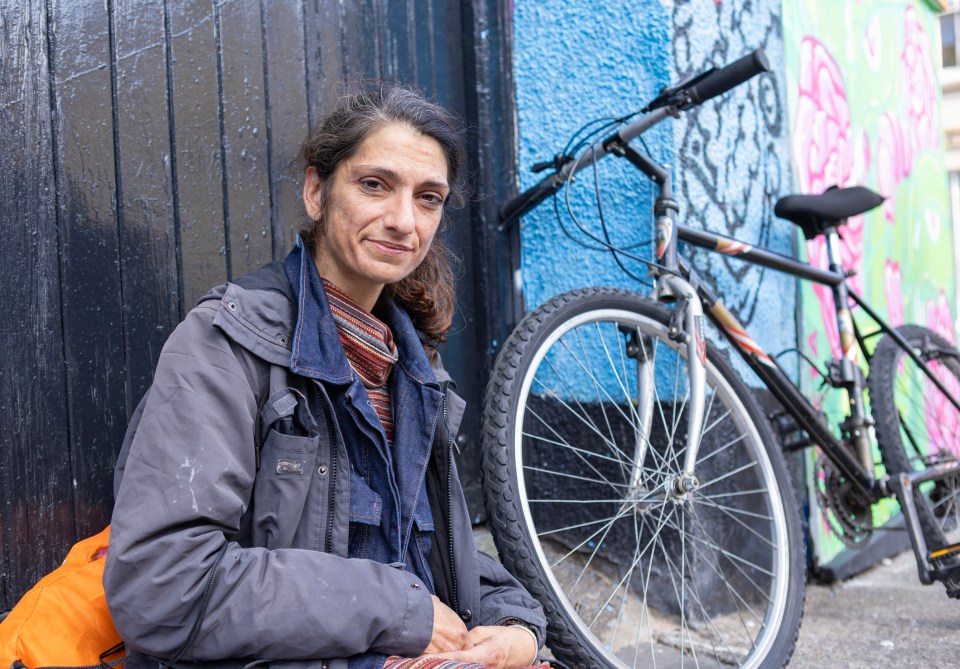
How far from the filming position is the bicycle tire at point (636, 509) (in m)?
1.84

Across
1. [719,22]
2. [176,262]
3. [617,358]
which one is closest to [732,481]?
[617,358]

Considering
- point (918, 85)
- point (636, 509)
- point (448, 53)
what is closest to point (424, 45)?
point (448, 53)

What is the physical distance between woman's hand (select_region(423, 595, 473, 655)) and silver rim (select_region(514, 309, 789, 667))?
911mm

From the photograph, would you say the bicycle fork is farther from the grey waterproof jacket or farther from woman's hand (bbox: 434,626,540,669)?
the grey waterproof jacket

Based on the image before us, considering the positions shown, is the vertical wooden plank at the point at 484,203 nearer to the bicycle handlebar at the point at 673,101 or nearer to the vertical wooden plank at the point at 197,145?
the bicycle handlebar at the point at 673,101

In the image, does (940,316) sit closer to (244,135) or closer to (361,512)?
(244,135)

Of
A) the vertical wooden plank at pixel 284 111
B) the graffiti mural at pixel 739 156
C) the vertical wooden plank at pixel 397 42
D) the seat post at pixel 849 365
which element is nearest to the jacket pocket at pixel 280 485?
the vertical wooden plank at pixel 284 111

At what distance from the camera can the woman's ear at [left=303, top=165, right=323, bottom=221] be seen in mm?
1641

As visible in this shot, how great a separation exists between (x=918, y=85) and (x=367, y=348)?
448cm

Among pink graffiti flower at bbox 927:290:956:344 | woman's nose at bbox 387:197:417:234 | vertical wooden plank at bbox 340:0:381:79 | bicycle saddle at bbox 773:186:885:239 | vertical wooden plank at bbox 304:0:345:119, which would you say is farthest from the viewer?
pink graffiti flower at bbox 927:290:956:344

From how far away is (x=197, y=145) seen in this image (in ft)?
6.84

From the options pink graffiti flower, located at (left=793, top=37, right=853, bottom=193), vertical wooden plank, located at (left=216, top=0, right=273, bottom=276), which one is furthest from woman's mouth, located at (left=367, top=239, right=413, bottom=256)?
pink graffiti flower, located at (left=793, top=37, right=853, bottom=193)

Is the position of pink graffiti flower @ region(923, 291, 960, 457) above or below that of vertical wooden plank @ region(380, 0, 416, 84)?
below

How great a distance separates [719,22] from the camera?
117 inches
